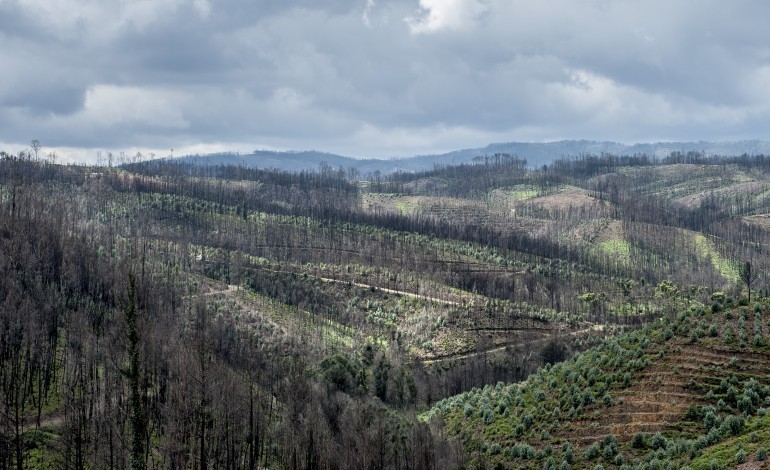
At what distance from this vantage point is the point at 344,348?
16275 cm

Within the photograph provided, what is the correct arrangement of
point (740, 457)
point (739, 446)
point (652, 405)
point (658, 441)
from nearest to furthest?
point (740, 457)
point (739, 446)
point (658, 441)
point (652, 405)

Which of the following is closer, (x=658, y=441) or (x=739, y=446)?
(x=739, y=446)

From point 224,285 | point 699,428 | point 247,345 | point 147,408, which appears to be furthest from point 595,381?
point 224,285

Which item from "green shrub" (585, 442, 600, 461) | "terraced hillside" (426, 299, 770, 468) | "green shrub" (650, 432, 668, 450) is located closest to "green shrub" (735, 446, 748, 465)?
"terraced hillside" (426, 299, 770, 468)

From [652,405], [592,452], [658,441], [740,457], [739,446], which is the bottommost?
[592,452]

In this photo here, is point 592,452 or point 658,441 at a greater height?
point 658,441

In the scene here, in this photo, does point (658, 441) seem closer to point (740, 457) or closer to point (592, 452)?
point (592, 452)

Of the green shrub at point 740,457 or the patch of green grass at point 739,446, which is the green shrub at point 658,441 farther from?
the green shrub at point 740,457

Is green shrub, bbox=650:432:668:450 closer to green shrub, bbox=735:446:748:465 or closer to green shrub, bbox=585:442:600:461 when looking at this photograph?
green shrub, bbox=585:442:600:461

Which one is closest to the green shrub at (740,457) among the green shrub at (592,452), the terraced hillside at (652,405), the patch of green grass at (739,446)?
the terraced hillside at (652,405)

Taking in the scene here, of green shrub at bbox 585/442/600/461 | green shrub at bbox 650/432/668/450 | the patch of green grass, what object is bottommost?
green shrub at bbox 585/442/600/461

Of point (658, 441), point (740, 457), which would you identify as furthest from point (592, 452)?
point (740, 457)

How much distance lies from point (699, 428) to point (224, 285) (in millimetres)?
158224

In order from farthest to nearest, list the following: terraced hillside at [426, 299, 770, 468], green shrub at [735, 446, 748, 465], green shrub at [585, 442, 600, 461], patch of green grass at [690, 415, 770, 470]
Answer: green shrub at [585, 442, 600, 461]
terraced hillside at [426, 299, 770, 468]
patch of green grass at [690, 415, 770, 470]
green shrub at [735, 446, 748, 465]
